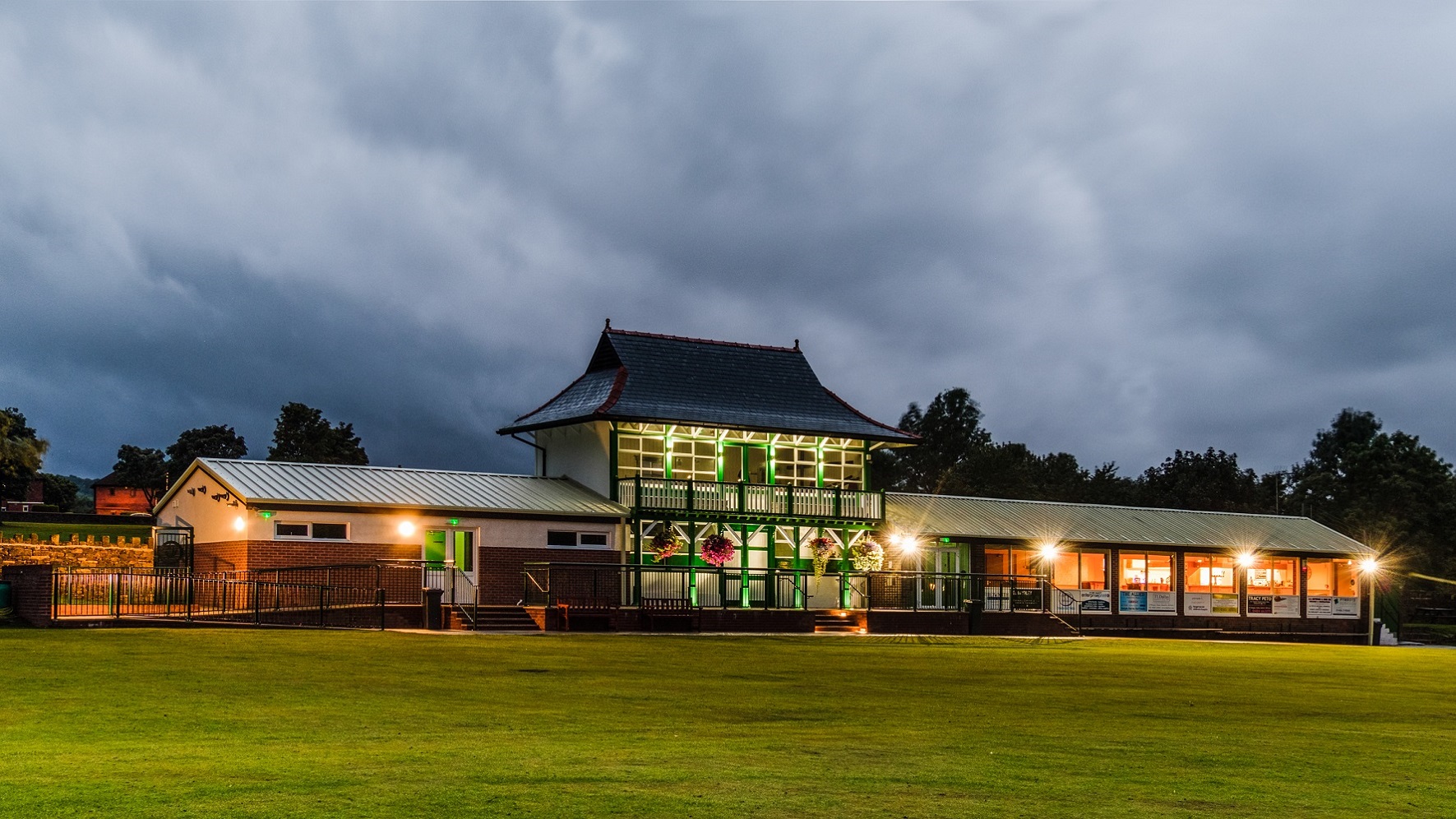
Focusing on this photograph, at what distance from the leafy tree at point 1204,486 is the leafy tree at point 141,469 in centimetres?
7606

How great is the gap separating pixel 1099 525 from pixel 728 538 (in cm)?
1482

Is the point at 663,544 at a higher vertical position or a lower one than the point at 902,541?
lower

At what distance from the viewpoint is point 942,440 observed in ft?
318

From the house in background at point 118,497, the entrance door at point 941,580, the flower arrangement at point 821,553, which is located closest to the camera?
the entrance door at point 941,580

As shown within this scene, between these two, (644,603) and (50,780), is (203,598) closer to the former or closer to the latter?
(644,603)

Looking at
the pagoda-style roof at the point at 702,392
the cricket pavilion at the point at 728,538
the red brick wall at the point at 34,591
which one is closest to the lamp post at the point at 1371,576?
the cricket pavilion at the point at 728,538

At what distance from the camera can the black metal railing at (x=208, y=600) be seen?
93.5ft

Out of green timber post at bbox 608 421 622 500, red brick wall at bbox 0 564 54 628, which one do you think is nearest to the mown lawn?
green timber post at bbox 608 421 622 500

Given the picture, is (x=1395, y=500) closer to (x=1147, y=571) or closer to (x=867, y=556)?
(x=1147, y=571)

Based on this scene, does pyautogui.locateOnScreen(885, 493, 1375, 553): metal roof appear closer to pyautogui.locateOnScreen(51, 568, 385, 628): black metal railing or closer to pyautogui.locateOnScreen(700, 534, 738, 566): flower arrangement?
pyautogui.locateOnScreen(700, 534, 738, 566): flower arrangement

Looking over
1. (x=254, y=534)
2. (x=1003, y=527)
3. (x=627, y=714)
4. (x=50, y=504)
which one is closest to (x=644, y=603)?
(x=254, y=534)

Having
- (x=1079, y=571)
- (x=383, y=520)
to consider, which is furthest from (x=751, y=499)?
(x=1079, y=571)

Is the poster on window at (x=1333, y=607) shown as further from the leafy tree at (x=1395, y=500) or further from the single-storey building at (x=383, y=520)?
the single-storey building at (x=383, y=520)

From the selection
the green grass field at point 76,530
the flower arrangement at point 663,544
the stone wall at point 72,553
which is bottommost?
the stone wall at point 72,553
